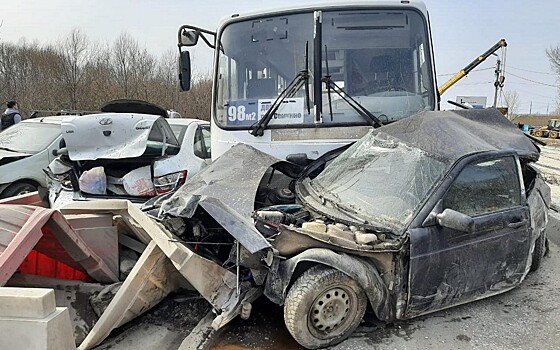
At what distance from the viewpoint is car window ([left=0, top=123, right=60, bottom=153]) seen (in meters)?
7.66

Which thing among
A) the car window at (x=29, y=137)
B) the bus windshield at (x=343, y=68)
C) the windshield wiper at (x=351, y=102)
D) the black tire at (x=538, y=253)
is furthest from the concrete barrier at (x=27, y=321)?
the car window at (x=29, y=137)

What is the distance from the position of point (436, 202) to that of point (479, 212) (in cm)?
48

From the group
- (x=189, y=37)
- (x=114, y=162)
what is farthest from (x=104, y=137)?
(x=189, y=37)

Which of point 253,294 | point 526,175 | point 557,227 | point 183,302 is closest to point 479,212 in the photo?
point 526,175

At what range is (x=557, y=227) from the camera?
5879mm

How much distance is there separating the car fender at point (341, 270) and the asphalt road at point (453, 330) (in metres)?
0.24

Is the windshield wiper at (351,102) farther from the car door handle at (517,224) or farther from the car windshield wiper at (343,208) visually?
the car door handle at (517,224)

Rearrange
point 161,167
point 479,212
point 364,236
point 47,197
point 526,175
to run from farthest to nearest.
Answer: point 161,167
point 47,197
point 526,175
point 479,212
point 364,236

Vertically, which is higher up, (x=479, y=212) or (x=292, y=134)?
(x=292, y=134)

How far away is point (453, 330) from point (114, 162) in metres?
4.51

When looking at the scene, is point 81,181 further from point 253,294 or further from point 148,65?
point 148,65

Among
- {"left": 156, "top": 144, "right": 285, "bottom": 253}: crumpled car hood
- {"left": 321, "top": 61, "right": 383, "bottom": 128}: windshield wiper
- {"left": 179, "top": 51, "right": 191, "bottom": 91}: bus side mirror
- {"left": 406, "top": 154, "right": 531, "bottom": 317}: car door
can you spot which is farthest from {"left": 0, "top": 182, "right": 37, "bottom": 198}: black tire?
{"left": 406, "top": 154, "right": 531, "bottom": 317}: car door

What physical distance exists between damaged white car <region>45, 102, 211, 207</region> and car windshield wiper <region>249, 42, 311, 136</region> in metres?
1.58

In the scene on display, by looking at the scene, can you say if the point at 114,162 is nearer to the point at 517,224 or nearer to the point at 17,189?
the point at 17,189
